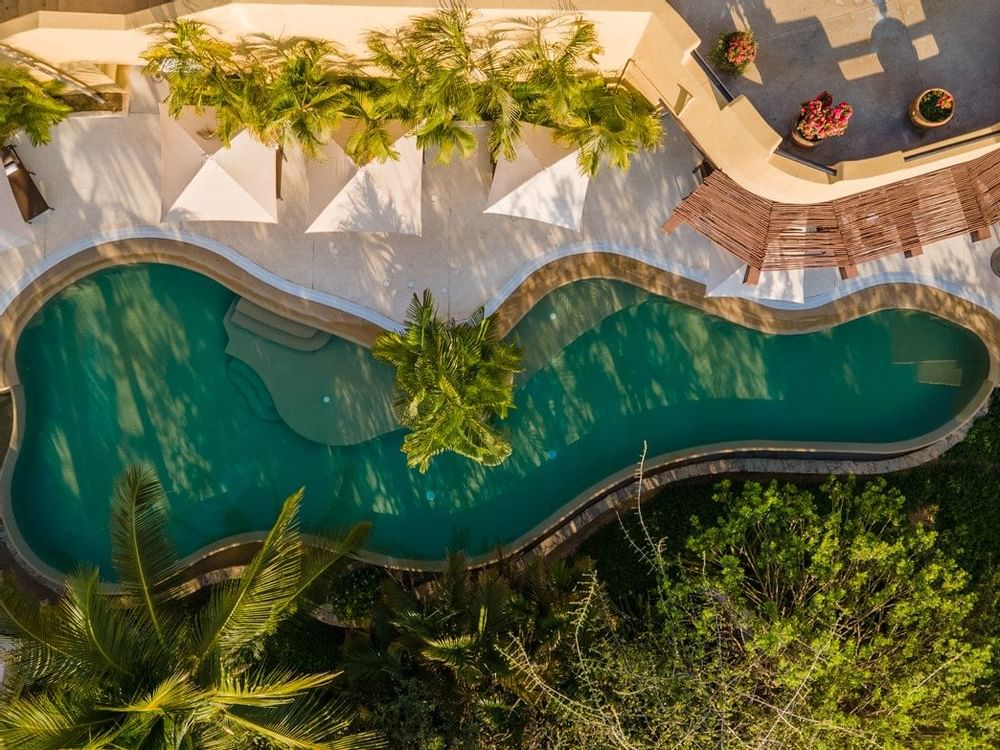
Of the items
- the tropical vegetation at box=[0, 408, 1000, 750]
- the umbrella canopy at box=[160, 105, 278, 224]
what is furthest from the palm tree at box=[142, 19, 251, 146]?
the tropical vegetation at box=[0, 408, 1000, 750]

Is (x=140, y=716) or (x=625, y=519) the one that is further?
(x=625, y=519)

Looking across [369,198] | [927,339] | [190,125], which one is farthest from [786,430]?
[190,125]

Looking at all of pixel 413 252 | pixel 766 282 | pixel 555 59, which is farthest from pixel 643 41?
pixel 413 252

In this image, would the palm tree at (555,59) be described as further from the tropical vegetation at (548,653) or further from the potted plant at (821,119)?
the tropical vegetation at (548,653)

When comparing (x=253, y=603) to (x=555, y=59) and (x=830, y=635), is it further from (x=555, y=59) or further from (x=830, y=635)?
(x=555, y=59)

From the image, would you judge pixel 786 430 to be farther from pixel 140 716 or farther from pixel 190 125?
pixel 190 125

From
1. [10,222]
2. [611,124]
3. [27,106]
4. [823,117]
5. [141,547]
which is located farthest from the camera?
[10,222]
